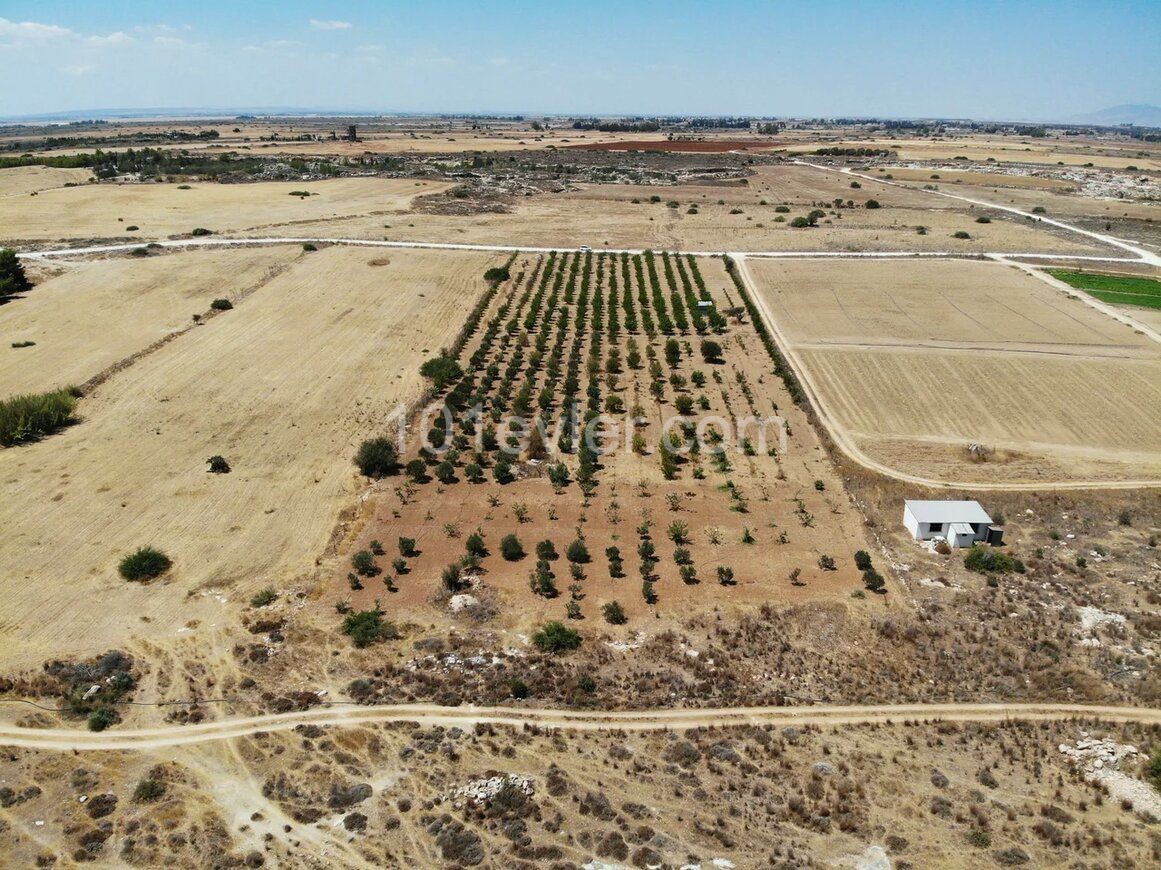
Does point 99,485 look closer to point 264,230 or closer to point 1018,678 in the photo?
point 1018,678

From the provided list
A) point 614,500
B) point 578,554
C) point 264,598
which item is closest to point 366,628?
point 264,598

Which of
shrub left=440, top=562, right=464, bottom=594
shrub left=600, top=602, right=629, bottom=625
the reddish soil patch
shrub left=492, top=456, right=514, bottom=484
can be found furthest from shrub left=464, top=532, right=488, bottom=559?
the reddish soil patch

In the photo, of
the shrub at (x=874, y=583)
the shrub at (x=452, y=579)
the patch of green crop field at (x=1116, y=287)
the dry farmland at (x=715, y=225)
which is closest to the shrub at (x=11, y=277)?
the dry farmland at (x=715, y=225)

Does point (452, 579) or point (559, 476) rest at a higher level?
point (559, 476)

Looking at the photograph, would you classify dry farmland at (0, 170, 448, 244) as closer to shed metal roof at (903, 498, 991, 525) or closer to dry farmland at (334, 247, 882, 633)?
dry farmland at (334, 247, 882, 633)

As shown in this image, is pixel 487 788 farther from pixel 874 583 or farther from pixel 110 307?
pixel 110 307

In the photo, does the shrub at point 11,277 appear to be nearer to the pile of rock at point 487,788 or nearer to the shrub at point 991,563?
the pile of rock at point 487,788
